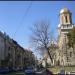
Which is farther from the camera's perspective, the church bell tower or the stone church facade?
the church bell tower

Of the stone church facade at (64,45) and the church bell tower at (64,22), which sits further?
the church bell tower at (64,22)

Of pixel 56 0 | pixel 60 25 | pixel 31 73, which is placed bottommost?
pixel 31 73

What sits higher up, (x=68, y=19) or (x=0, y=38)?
(x=68, y=19)

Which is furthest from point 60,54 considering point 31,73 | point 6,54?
point 31,73

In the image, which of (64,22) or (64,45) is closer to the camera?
(64,45)

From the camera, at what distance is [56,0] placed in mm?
19875

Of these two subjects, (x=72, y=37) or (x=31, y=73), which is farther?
(x=72, y=37)

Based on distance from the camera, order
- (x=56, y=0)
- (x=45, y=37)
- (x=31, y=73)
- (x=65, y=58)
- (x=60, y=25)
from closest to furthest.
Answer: (x=56, y=0), (x=31, y=73), (x=45, y=37), (x=65, y=58), (x=60, y=25)

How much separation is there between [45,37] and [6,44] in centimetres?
3211

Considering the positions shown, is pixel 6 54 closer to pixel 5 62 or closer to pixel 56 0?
pixel 5 62

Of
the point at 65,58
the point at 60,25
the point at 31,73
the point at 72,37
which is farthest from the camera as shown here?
the point at 60,25

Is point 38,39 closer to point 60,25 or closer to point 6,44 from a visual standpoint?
point 6,44

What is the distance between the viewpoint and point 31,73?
5619 cm

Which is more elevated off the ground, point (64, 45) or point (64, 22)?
point (64, 22)
